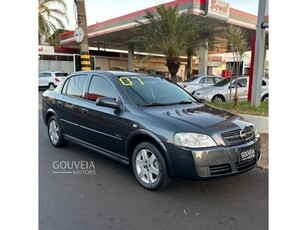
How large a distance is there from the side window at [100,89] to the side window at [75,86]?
0.95 ft

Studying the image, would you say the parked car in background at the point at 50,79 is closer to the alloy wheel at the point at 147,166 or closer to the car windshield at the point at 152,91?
the car windshield at the point at 152,91

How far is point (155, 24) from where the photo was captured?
36.1ft

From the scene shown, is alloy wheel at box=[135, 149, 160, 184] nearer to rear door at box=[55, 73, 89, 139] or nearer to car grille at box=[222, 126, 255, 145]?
car grille at box=[222, 126, 255, 145]

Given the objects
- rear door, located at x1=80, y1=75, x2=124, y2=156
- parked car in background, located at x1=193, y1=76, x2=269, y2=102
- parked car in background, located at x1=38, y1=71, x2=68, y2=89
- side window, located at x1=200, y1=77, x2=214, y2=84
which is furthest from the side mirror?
parked car in background, located at x1=38, y1=71, x2=68, y2=89

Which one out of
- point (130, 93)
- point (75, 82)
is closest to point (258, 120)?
point (130, 93)

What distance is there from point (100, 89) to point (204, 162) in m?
2.17

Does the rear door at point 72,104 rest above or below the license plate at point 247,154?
above

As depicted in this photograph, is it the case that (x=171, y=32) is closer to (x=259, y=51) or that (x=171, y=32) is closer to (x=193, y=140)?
(x=259, y=51)

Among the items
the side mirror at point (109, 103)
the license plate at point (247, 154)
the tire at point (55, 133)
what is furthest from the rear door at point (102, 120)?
the license plate at point (247, 154)

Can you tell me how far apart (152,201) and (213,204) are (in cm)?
74

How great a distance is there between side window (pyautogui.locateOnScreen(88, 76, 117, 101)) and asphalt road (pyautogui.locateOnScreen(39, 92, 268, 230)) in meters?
1.19

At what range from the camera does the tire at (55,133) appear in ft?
17.5

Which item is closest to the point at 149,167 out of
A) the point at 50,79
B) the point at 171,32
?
the point at 171,32

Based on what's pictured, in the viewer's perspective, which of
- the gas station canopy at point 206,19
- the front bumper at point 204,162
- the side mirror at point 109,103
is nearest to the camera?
the front bumper at point 204,162
